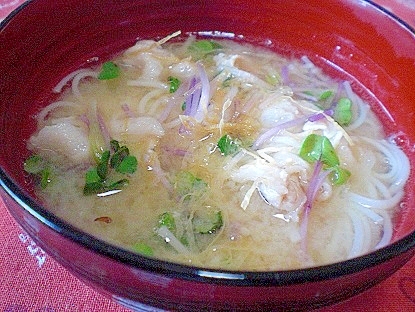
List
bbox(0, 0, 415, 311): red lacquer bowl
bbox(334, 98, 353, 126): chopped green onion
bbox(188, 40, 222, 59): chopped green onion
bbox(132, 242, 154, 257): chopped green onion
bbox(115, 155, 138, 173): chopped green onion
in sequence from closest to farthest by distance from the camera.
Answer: bbox(0, 0, 415, 311): red lacquer bowl
bbox(132, 242, 154, 257): chopped green onion
bbox(115, 155, 138, 173): chopped green onion
bbox(334, 98, 353, 126): chopped green onion
bbox(188, 40, 222, 59): chopped green onion

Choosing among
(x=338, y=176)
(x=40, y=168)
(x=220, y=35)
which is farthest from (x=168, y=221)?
(x=220, y=35)

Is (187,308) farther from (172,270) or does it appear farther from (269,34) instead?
(269,34)

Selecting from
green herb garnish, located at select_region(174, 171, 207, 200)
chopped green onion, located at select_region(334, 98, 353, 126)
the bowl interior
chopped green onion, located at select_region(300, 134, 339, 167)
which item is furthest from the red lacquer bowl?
green herb garnish, located at select_region(174, 171, 207, 200)

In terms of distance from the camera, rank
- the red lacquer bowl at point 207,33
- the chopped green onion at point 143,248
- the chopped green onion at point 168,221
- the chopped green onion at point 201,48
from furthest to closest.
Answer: the chopped green onion at point 201,48 → the chopped green onion at point 168,221 → the chopped green onion at point 143,248 → the red lacquer bowl at point 207,33

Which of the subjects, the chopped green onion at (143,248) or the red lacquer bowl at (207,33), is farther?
the chopped green onion at (143,248)

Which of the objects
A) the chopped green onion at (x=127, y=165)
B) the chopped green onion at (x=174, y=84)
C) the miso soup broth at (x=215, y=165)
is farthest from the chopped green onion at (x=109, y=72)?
the chopped green onion at (x=127, y=165)

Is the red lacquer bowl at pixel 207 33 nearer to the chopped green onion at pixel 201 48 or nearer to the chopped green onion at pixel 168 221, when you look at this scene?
the chopped green onion at pixel 201 48

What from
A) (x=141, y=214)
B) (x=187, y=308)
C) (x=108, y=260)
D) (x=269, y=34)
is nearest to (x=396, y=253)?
(x=187, y=308)

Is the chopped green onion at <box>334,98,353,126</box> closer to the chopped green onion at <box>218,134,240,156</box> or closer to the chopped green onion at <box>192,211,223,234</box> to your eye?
the chopped green onion at <box>218,134,240,156</box>

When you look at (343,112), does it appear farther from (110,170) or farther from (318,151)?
(110,170)
